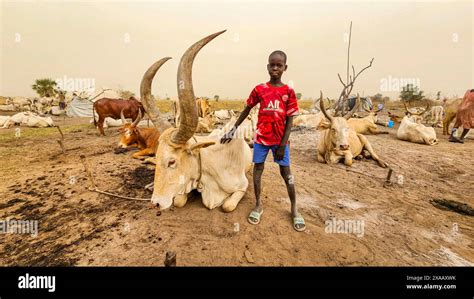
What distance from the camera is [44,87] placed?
143 ft

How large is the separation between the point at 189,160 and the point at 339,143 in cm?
451

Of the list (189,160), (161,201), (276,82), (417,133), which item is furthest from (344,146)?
(417,133)

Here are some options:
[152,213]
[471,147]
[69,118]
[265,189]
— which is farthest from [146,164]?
[69,118]

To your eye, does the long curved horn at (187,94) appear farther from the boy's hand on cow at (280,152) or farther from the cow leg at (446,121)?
the cow leg at (446,121)

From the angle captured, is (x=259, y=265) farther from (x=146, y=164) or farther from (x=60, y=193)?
(x=146, y=164)

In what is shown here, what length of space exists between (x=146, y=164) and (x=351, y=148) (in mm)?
6211

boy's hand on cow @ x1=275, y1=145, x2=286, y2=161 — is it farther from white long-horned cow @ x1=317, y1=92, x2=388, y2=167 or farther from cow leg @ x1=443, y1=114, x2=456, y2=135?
cow leg @ x1=443, y1=114, x2=456, y2=135

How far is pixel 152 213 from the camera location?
140 inches

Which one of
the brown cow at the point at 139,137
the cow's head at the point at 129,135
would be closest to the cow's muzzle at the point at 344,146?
Answer: the brown cow at the point at 139,137

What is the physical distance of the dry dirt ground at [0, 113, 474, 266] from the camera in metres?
2.59

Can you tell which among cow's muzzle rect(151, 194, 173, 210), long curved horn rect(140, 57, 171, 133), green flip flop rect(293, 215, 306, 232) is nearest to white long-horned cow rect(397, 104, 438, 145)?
green flip flop rect(293, 215, 306, 232)

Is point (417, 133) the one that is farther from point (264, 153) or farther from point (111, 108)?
point (111, 108)
